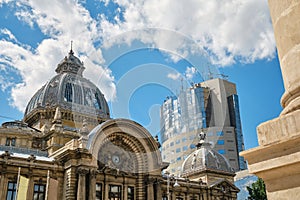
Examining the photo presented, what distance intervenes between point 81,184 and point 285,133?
103ft

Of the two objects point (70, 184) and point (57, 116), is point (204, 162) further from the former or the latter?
point (70, 184)

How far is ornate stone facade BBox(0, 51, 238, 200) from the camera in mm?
32344

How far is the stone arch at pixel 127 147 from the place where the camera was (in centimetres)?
3688

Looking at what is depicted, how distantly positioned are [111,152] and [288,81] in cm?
3529

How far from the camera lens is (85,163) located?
33.8m

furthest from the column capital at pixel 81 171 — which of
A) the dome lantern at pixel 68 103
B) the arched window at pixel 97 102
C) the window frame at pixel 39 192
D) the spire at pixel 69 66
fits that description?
the spire at pixel 69 66

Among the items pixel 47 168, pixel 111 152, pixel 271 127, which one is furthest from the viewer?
pixel 111 152

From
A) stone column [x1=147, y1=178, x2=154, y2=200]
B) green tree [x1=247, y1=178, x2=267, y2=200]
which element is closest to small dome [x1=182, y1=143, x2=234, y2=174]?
green tree [x1=247, y1=178, x2=267, y2=200]

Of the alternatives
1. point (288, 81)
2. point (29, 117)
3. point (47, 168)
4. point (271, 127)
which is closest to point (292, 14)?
point (288, 81)

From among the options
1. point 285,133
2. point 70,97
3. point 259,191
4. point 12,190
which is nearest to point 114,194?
point 12,190

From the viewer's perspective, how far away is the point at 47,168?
109 feet

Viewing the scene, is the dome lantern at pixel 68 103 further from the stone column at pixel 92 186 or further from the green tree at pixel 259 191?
the green tree at pixel 259 191

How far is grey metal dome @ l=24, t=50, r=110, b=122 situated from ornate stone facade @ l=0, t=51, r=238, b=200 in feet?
1.23

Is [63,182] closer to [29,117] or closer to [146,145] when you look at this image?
[146,145]
